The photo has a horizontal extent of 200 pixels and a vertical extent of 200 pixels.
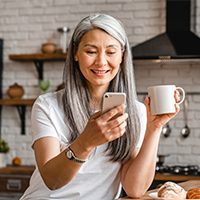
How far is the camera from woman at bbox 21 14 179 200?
1.26 metres

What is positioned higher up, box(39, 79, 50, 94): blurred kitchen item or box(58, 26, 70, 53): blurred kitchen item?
box(58, 26, 70, 53): blurred kitchen item

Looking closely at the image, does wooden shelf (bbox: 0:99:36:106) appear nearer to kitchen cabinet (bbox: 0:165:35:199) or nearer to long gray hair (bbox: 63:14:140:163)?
kitchen cabinet (bbox: 0:165:35:199)

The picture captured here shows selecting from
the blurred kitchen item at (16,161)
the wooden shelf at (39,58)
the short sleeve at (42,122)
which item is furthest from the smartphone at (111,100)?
the blurred kitchen item at (16,161)

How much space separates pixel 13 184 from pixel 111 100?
7.76 feet

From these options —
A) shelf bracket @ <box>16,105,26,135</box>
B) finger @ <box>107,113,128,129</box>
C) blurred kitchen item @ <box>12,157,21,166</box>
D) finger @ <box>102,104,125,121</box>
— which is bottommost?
blurred kitchen item @ <box>12,157,21,166</box>

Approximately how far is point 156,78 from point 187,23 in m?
0.62

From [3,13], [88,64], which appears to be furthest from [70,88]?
[3,13]

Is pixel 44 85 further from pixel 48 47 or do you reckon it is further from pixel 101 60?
pixel 101 60

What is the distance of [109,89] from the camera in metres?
→ 1.49

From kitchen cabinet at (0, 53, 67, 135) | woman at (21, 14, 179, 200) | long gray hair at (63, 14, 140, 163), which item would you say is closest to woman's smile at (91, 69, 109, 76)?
woman at (21, 14, 179, 200)

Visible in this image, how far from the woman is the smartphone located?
0.30 m

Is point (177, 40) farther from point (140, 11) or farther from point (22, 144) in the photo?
point (22, 144)

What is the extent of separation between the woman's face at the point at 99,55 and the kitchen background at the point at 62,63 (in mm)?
1828

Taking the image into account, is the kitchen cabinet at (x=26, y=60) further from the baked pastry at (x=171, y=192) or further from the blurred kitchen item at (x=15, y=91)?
the baked pastry at (x=171, y=192)
